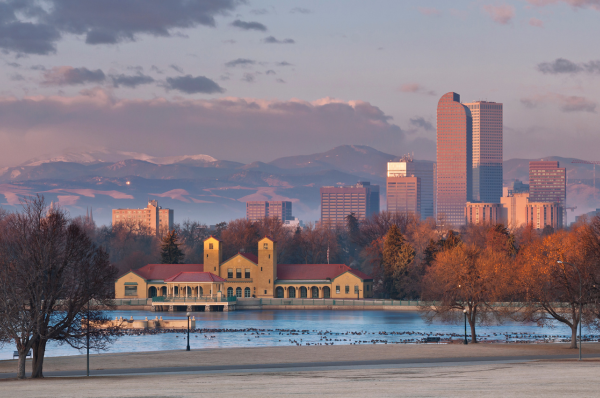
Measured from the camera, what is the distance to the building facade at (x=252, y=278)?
138000 mm

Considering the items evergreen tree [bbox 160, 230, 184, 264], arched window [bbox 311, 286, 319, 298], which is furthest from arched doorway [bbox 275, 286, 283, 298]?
evergreen tree [bbox 160, 230, 184, 264]

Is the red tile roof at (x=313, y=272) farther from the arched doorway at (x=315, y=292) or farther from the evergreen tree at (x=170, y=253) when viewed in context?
the evergreen tree at (x=170, y=253)

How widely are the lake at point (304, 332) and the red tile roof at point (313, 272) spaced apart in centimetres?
1936

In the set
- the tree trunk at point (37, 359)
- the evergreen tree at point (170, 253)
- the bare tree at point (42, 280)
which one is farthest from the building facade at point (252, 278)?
the tree trunk at point (37, 359)

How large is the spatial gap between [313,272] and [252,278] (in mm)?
10630

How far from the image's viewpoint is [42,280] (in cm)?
4781

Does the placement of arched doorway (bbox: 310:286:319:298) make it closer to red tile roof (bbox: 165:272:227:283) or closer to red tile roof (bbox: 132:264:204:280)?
red tile roof (bbox: 165:272:227:283)

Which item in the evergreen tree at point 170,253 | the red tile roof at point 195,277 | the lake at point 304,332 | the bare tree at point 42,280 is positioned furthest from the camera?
the evergreen tree at point 170,253

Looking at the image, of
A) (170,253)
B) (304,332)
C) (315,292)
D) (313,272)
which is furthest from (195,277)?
(304,332)

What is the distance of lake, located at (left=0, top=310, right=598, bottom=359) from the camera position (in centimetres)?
7756

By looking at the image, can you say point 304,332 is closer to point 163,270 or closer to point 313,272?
point 313,272

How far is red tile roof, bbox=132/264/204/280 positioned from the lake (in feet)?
66.7

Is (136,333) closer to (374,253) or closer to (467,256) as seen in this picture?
(467,256)

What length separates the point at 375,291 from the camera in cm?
13938
